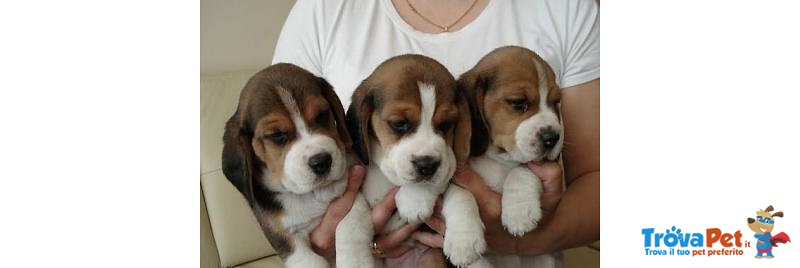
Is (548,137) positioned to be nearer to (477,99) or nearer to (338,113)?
(477,99)

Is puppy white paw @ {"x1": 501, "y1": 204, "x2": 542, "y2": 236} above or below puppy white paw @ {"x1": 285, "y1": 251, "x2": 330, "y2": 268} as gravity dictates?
above

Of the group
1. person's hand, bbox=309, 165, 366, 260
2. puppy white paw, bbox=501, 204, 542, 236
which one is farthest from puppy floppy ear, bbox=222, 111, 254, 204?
puppy white paw, bbox=501, 204, 542, 236

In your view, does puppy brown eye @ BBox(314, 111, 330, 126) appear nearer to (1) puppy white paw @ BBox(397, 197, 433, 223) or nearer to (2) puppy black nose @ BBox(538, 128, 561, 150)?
(1) puppy white paw @ BBox(397, 197, 433, 223)

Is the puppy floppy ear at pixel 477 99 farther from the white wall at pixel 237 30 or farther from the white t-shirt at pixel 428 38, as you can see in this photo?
the white wall at pixel 237 30
